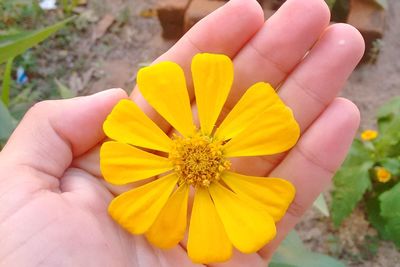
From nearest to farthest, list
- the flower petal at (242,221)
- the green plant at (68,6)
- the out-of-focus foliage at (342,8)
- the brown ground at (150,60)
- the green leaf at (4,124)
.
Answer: the flower petal at (242,221) → the green leaf at (4,124) → the brown ground at (150,60) → the out-of-focus foliage at (342,8) → the green plant at (68,6)

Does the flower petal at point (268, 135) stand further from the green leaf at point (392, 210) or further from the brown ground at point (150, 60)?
the brown ground at point (150, 60)

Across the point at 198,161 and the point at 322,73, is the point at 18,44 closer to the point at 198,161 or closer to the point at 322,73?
the point at 198,161

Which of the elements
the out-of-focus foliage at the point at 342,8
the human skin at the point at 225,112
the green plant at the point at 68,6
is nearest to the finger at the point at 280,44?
the human skin at the point at 225,112

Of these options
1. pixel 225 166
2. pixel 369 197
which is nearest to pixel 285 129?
pixel 225 166

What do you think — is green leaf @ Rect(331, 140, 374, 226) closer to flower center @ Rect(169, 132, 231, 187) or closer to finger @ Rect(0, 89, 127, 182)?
flower center @ Rect(169, 132, 231, 187)

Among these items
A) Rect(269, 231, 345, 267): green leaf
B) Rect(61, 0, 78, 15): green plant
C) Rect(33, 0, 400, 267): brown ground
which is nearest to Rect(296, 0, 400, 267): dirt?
Rect(33, 0, 400, 267): brown ground

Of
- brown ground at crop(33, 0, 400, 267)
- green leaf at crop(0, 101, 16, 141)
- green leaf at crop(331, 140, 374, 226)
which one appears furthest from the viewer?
brown ground at crop(33, 0, 400, 267)

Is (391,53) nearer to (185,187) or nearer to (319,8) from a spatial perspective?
(319,8)
